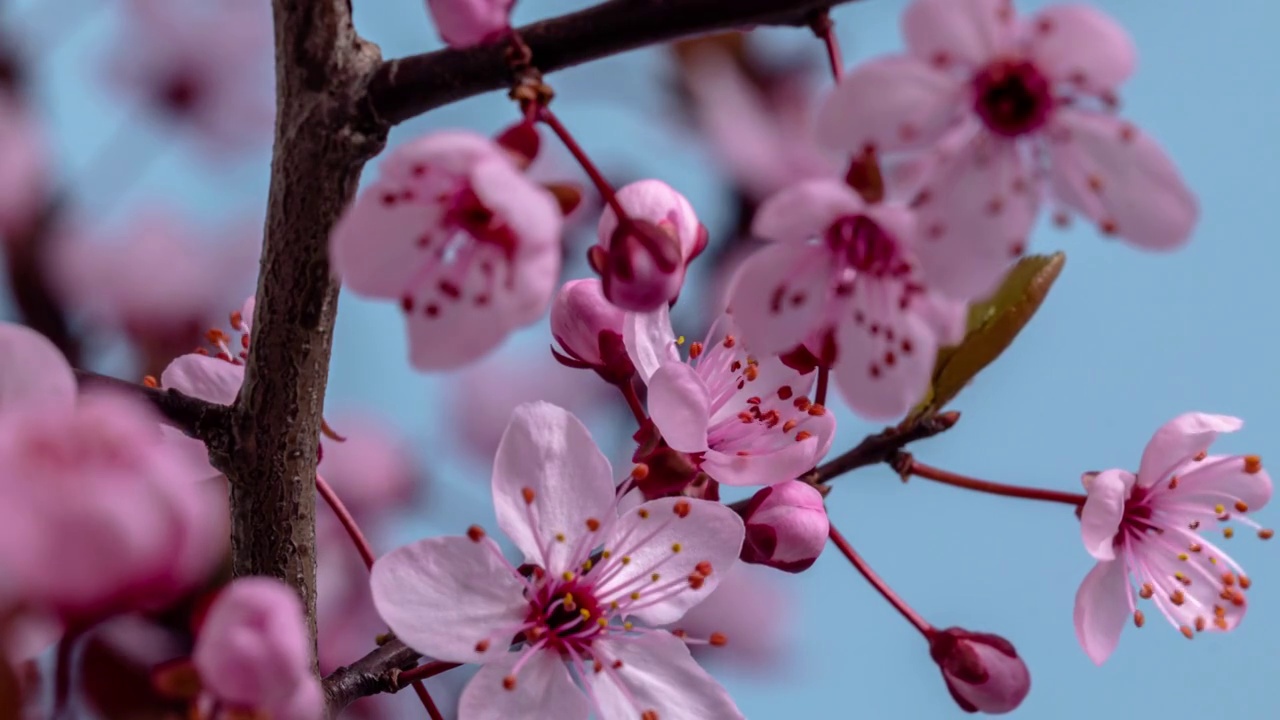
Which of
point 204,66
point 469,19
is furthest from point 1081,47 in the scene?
point 204,66

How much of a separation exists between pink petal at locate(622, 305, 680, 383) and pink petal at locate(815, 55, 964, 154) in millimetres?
274

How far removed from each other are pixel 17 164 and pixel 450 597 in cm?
78

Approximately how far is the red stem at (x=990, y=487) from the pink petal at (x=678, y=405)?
212mm

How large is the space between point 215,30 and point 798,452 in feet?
4.39

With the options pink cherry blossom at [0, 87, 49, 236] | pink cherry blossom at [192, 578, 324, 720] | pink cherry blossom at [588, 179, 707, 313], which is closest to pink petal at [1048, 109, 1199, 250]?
pink cherry blossom at [588, 179, 707, 313]

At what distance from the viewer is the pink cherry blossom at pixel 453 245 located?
0.57 m

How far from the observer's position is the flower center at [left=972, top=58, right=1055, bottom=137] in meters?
0.60

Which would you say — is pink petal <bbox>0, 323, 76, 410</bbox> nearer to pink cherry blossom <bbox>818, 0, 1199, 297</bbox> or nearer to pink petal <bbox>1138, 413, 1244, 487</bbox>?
pink cherry blossom <bbox>818, 0, 1199, 297</bbox>

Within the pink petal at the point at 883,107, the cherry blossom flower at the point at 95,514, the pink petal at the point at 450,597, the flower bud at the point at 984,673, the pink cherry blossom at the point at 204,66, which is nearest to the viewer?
the cherry blossom flower at the point at 95,514

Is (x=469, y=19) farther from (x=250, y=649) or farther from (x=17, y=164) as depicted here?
(x=17, y=164)

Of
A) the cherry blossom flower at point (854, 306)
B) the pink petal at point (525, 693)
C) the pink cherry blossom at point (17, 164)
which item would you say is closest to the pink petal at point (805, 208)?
the cherry blossom flower at point (854, 306)

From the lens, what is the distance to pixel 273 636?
19.6 inches

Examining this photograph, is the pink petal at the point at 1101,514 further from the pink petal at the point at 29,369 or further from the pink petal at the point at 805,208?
the pink petal at the point at 29,369

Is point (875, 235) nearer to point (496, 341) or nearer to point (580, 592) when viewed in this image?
point (496, 341)
